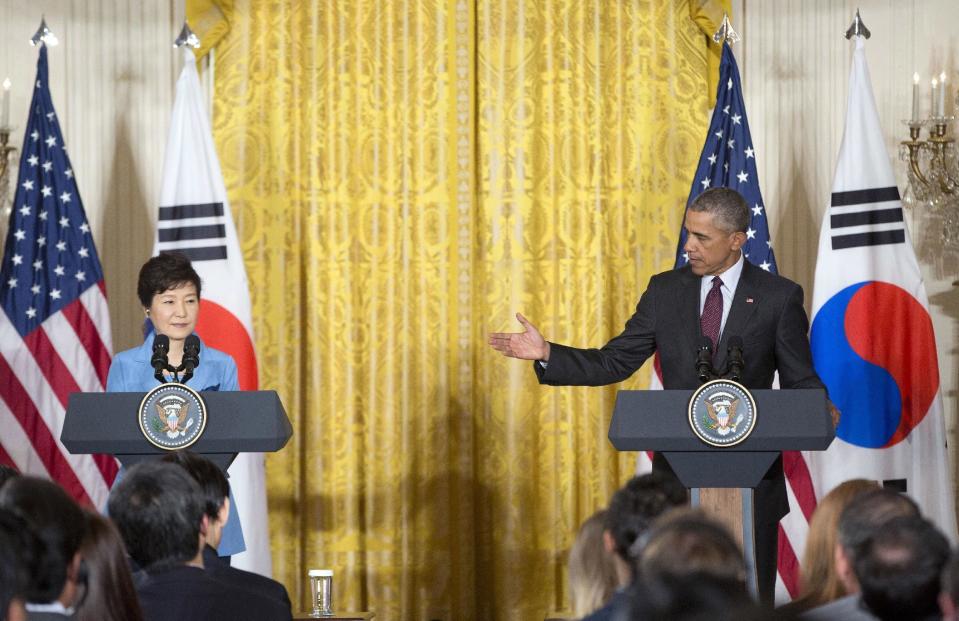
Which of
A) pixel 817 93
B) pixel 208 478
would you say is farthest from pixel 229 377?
pixel 817 93

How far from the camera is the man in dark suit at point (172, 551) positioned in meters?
2.44

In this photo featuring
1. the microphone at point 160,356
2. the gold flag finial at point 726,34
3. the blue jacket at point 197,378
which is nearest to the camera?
the microphone at point 160,356

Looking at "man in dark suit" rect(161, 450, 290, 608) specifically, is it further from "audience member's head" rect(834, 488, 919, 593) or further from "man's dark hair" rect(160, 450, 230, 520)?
A: "audience member's head" rect(834, 488, 919, 593)

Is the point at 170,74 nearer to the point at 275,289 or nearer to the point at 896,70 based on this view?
the point at 275,289

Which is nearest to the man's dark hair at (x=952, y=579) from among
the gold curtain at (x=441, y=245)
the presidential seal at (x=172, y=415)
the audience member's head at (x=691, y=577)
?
the audience member's head at (x=691, y=577)

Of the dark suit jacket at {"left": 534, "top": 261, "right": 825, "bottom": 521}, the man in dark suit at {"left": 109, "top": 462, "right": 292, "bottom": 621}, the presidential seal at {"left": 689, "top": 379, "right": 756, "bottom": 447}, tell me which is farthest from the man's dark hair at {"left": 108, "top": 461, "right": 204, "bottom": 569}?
the dark suit jacket at {"left": 534, "top": 261, "right": 825, "bottom": 521}

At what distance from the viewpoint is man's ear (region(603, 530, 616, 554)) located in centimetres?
252

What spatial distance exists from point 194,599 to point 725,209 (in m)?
2.47

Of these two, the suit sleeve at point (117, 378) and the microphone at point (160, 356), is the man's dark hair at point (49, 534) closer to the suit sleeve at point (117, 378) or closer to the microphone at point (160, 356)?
the microphone at point (160, 356)

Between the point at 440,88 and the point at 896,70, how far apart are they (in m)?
2.27

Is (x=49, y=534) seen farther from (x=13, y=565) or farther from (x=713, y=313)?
(x=713, y=313)

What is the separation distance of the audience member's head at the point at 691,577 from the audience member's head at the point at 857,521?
0.51 meters

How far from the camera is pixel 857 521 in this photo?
2346mm

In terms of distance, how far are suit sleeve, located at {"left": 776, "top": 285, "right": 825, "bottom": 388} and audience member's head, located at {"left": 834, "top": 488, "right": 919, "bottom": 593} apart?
5.88 feet
